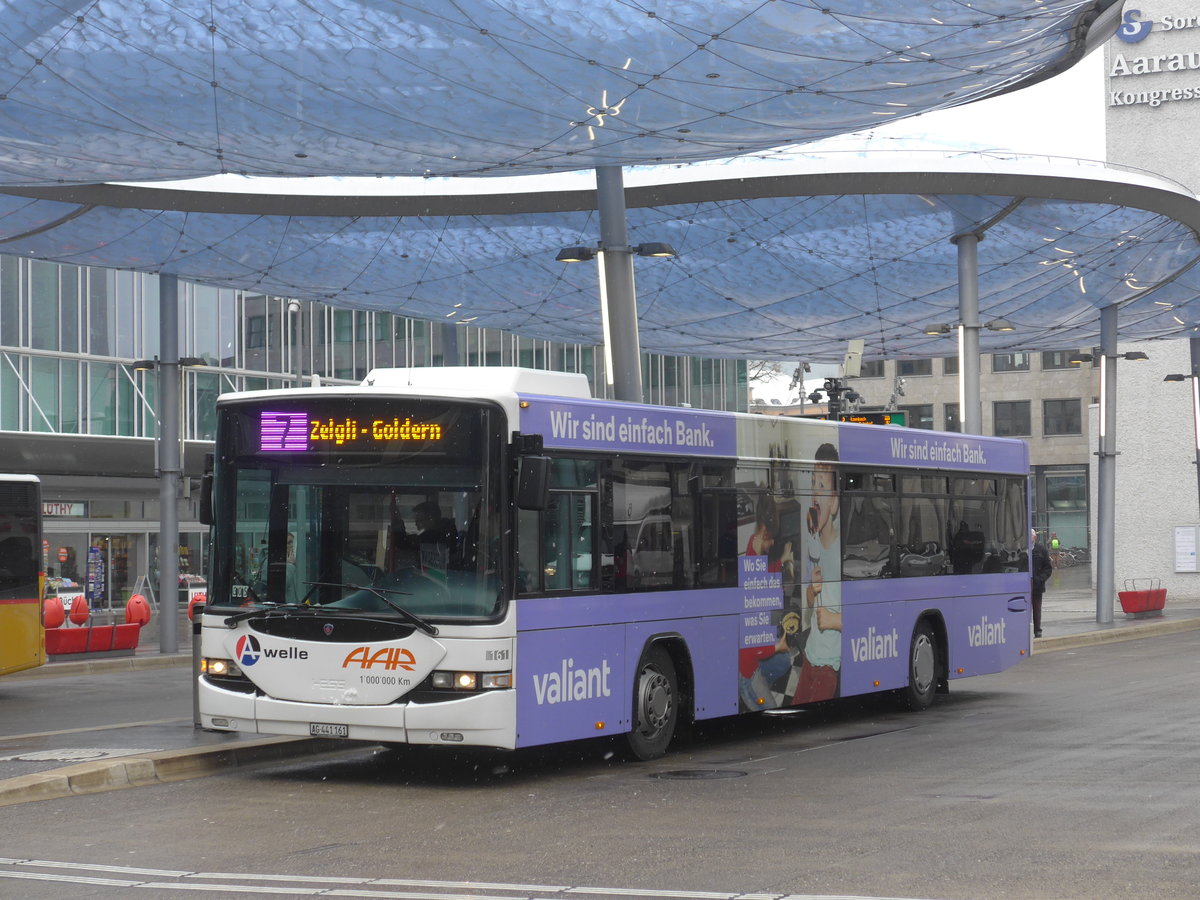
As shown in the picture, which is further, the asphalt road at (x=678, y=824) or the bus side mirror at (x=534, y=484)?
the bus side mirror at (x=534, y=484)

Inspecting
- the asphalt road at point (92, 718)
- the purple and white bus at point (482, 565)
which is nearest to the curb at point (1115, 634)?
the asphalt road at point (92, 718)

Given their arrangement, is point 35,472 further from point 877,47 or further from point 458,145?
point 877,47

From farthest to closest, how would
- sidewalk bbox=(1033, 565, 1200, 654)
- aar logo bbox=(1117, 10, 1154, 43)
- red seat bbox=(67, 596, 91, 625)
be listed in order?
aar logo bbox=(1117, 10, 1154, 43), sidewalk bbox=(1033, 565, 1200, 654), red seat bbox=(67, 596, 91, 625)

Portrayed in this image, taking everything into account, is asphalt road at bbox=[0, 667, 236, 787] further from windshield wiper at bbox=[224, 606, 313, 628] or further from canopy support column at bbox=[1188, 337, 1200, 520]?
canopy support column at bbox=[1188, 337, 1200, 520]

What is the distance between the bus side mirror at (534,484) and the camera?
1184cm

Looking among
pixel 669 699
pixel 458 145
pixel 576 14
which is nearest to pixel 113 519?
pixel 458 145

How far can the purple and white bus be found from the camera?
39.1 ft

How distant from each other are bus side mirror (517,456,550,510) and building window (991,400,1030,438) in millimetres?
83986

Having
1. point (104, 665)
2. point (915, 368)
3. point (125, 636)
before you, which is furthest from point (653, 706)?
point (915, 368)

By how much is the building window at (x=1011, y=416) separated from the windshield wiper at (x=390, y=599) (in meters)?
84.1

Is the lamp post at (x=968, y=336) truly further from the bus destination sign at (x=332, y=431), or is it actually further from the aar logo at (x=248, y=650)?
the aar logo at (x=248, y=650)

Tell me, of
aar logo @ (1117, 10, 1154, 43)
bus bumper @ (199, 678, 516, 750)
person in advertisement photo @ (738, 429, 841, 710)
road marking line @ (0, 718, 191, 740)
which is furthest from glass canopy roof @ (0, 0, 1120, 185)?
aar logo @ (1117, 10, 1154, 43)

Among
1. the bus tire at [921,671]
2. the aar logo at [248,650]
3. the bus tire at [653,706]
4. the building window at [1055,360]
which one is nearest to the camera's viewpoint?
the aar logo at [248,650]

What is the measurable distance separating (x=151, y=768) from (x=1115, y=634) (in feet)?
82.9
